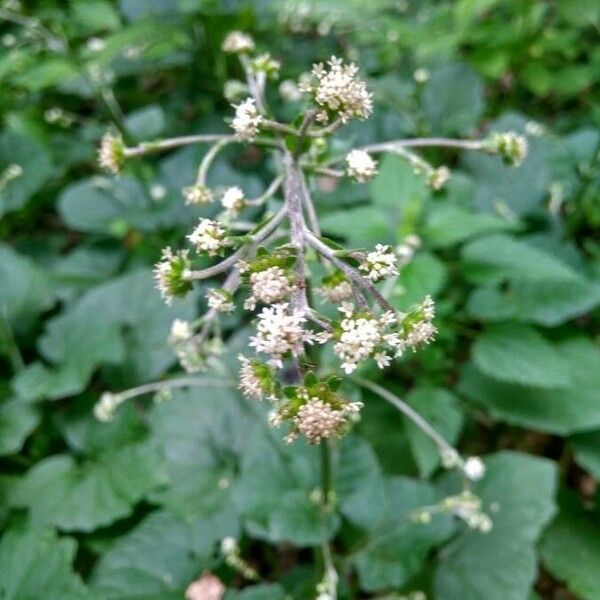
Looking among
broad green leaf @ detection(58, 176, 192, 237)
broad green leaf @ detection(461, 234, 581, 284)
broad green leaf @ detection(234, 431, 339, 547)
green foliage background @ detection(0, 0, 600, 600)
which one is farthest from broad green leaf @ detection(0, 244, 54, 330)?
broad green leaf @ detection(461, 234, 581, 284)

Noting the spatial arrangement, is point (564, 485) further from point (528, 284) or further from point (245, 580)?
point (245, 580)

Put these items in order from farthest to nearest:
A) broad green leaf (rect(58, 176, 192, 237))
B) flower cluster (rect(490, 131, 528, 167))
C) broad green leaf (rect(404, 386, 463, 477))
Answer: broad green leaf (rect(58, 176, 192, 237)) → broad green leaf (rect(404, 386, 463, 477)) → flower cluster (rect(490, 131, 528, 167))

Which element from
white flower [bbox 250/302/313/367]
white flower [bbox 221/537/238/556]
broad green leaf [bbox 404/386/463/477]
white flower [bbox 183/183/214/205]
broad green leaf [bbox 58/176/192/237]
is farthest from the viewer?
broad green leaf [bbox 58/176/192/237]

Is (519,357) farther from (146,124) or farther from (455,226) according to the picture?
(146,124)

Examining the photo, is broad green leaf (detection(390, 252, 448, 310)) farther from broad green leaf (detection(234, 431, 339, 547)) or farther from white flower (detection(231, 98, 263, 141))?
white flower (detection(231, 98, 263, 141))

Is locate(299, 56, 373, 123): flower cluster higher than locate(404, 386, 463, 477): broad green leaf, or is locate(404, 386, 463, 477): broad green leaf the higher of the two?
locate(299, 56, 373, 123): flower cluster

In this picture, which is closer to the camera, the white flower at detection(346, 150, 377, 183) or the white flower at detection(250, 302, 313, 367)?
the white flower at detection(250, 302, 313, 367)

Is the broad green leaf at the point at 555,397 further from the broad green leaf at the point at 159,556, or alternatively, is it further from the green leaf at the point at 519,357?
the broad green leaf at the point at 159,556
